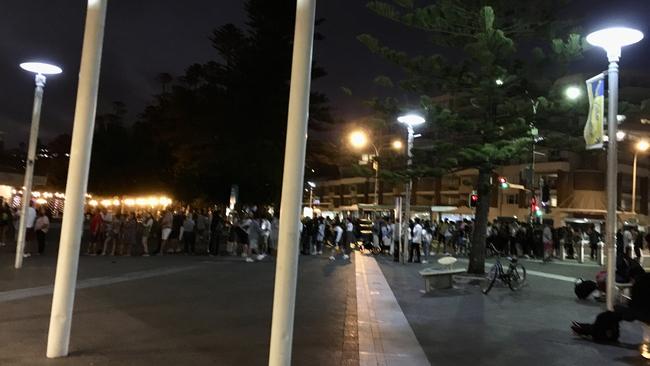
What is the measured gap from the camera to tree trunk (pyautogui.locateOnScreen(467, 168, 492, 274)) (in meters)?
15.7

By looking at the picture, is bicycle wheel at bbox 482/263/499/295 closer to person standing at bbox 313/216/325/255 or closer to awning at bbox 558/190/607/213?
person standing at bbox 313/216/325/255

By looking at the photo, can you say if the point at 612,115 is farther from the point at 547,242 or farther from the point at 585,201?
the point at 585,201

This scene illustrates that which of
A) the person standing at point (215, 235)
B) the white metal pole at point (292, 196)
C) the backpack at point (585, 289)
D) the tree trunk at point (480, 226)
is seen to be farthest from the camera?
the person standing at point (215, 235)

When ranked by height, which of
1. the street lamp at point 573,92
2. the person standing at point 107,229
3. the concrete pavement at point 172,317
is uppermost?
the street lamp at point 573,92

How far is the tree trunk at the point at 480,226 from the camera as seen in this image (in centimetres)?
1566

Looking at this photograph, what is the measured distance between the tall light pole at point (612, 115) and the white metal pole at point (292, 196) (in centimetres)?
650

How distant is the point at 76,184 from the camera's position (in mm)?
6125

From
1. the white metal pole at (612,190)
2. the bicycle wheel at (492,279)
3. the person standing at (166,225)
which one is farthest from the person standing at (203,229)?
the white metal pole at (612,190)

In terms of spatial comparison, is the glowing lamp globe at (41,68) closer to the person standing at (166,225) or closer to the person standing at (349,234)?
the person standing at (166,225)

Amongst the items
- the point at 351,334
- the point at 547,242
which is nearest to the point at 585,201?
the point at 547,242

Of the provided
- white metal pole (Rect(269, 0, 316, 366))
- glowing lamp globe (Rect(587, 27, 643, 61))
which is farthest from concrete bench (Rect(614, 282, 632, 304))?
white metal pole (Rect(269, 0, 316, 366))

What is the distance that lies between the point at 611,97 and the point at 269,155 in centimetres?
2553

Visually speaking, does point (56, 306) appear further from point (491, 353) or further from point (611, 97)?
point (611, 97)

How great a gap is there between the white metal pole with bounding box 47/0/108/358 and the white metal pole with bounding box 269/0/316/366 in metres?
2.49
